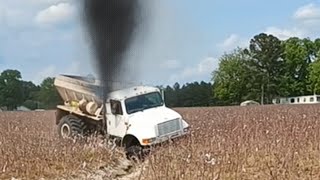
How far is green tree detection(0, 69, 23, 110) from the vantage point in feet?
179

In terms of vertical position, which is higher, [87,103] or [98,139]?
[87,103]

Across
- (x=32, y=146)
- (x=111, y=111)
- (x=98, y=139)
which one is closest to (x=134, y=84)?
(x=111, y=111)

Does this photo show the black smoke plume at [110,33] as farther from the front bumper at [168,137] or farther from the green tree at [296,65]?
the green tree at [296,65]

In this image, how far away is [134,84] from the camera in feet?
45.3

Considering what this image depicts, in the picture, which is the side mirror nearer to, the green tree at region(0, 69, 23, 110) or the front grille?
the front grille

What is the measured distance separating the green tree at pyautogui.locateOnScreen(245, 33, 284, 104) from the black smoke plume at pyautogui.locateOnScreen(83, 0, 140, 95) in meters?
61.9

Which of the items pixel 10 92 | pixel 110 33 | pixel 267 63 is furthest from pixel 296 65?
pixel 110 33

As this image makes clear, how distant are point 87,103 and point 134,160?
106 inches

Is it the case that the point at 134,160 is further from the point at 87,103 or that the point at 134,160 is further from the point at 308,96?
the point at 308,96

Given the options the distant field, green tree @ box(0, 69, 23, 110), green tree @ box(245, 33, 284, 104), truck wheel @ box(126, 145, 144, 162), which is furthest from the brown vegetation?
green tree @ box(245, 33, 284, 104)

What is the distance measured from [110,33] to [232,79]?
67.8m

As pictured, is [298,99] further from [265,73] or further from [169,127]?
[169,127]

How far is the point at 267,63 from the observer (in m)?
81.2

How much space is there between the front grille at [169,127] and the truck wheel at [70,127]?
2.11m
